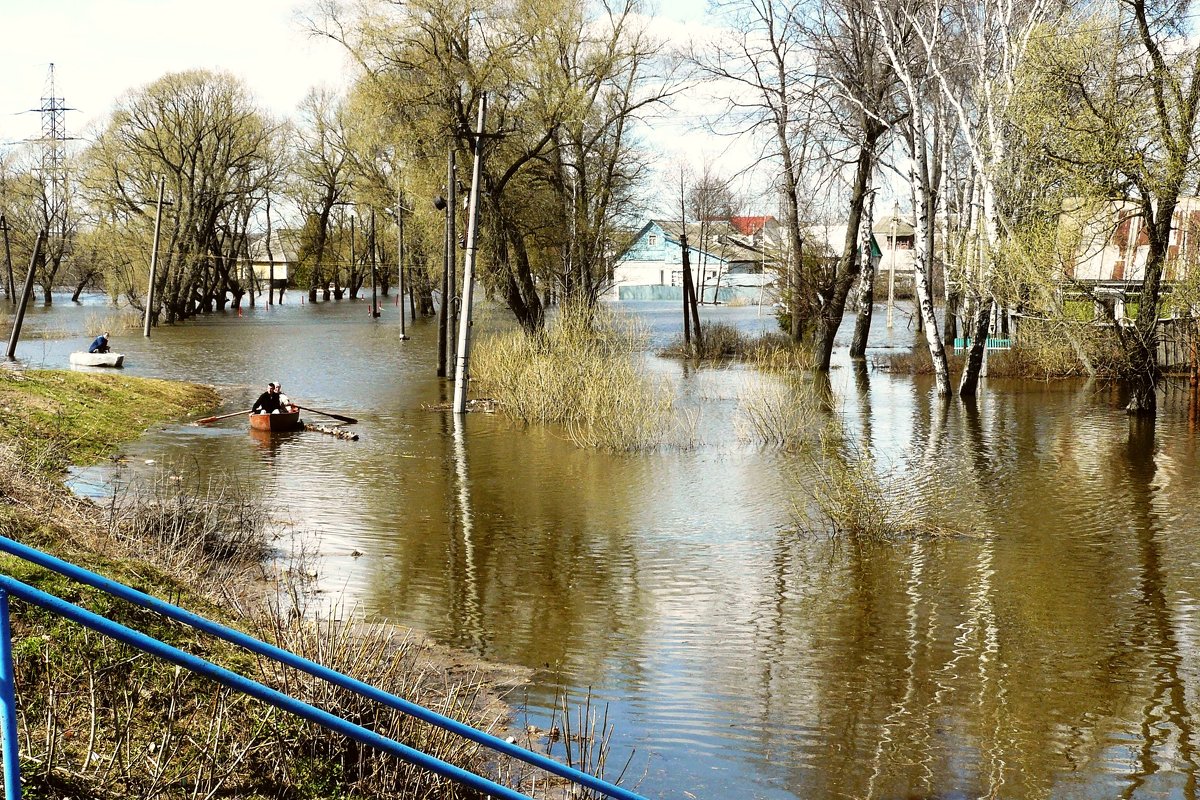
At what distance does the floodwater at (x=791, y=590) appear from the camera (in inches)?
279

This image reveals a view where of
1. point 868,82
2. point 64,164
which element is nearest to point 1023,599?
point 868,82

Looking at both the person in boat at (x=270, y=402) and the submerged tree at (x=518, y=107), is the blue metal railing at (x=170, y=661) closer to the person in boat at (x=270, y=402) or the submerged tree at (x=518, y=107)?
the person in boat at (x=270, y=402)

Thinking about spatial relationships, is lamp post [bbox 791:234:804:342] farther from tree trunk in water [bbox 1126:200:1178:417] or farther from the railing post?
the railing post

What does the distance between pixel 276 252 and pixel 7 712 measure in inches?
4675

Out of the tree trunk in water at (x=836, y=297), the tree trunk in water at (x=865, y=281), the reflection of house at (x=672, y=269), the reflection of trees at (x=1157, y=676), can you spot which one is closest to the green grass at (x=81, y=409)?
the reflection of trees at (x=1157, y=676)

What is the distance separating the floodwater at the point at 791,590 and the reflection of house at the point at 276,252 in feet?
228

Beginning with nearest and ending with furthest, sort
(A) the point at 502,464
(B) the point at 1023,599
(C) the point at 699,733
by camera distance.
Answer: (C) the point at 699,733, (B) the point at 1023,599, (A) the point at 502,464

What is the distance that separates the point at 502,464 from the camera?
17.9m

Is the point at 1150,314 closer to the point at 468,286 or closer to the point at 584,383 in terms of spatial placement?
the point at 584,383

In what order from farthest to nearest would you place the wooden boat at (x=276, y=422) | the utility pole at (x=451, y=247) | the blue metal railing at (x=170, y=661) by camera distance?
the utility pole at (x=451, y=247), the wooden boat at (x=276, y=422), the blue metal railing at (x=170, y=661)

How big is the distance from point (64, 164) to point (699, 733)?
7565cm

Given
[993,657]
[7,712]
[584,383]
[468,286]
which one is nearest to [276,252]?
[468,286]

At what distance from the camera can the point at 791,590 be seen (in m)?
10.7

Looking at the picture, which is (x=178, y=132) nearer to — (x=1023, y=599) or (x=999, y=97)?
(x=999, y=97)
